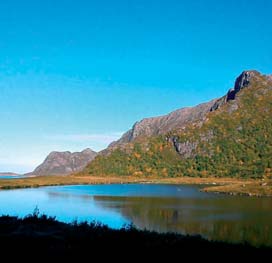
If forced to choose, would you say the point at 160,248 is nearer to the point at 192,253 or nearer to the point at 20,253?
the point at 192,253

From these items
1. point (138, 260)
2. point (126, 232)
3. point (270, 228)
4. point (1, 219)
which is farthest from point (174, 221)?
point (138, 260)

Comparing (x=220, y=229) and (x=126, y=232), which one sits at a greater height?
(x=126, y=232)

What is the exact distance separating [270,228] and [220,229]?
19.6ft

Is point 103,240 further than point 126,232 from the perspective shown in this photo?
No

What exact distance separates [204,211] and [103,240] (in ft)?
177

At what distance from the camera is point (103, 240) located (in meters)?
14.2

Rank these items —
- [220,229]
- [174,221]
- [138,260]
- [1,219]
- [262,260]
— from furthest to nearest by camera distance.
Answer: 1. [174,221]
2. [220,229]
3. [1,219]
4. [262,260]
5. [138,260]

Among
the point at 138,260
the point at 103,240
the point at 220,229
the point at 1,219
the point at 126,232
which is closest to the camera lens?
the point at 138,260

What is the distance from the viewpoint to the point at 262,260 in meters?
13.1

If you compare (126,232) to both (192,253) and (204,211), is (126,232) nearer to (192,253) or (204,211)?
(192,253)

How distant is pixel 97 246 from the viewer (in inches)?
533

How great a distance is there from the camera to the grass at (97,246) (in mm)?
12469

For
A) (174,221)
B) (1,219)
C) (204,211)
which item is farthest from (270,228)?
(1,219)

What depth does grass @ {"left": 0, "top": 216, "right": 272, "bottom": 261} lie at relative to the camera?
12.5 metres
